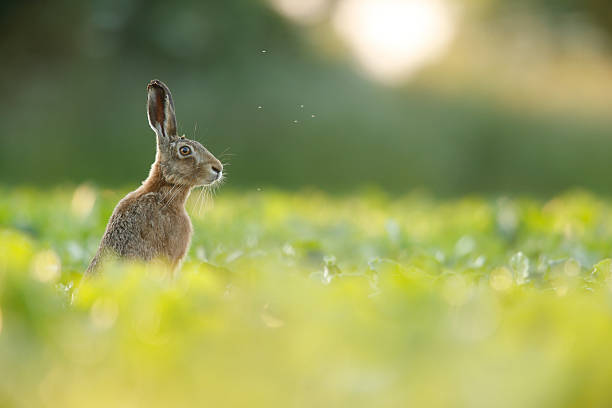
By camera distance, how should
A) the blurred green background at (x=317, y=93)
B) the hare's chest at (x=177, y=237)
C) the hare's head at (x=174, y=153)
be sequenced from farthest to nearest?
the blurred green background at (x=317, y=93)
the hare's head at (x=174, y=153)
the hare's chest at (x=177, y=237)

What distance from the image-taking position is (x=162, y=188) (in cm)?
287

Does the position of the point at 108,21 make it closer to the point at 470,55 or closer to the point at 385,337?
the point at 470,55

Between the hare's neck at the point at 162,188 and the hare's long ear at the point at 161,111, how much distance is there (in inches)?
5.2

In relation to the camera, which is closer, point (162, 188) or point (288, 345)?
point (288, 345)

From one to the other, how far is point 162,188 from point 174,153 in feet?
0.51

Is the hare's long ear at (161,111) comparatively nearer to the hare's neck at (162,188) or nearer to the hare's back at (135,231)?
the hare's neck at (162,188)

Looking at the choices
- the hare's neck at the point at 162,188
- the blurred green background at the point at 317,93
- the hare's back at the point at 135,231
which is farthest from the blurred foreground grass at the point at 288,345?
the blurred green background at the point at 317,93

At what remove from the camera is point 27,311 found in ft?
4.09

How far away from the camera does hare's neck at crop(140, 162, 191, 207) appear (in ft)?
9.32

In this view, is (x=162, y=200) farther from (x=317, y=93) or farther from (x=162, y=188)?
(x=317, y=93)

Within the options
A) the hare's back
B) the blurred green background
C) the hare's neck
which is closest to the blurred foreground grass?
the hare's back

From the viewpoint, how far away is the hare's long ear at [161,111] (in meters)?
2.75

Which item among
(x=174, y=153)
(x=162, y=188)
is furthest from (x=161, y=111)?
(x=162, y=188)

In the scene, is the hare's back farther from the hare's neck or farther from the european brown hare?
the hare's neck
